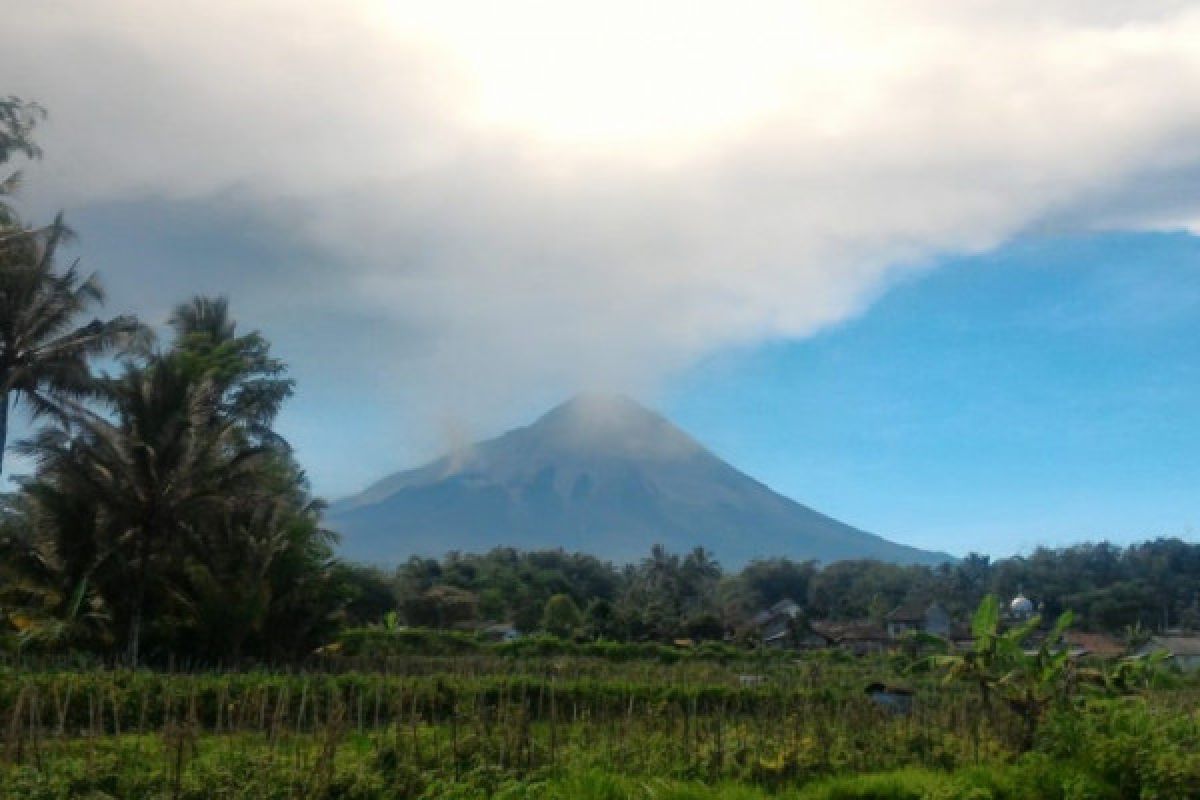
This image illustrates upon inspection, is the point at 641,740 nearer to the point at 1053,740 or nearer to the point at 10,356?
the point at 1053,740

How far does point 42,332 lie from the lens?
24.4m

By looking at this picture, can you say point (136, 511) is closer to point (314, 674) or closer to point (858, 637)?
point (314, 674)

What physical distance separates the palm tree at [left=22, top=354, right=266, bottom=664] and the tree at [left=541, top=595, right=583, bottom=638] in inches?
1035

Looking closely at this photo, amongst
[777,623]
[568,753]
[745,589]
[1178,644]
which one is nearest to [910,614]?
[777,623]

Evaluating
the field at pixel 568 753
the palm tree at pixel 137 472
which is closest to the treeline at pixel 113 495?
the palm tree at pixel 137 472

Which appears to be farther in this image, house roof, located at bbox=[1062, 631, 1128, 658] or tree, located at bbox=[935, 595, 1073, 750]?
house roof, located at bbox=[1062, 631, 1128, 658]

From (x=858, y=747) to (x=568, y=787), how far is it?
452 cm

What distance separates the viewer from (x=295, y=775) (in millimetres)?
9227

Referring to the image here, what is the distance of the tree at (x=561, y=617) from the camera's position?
49.8m

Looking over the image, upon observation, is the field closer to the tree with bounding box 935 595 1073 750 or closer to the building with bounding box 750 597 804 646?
the tree with bounding box 935 595 1073 750

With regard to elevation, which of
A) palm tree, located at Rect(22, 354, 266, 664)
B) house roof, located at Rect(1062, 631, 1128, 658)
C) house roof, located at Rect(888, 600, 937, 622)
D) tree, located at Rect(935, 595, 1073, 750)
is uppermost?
palm tree, located at Rect(22, 354, 266, 664)

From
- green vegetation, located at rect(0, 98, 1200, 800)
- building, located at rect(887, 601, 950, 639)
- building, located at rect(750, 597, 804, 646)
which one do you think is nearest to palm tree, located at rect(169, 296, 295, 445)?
green vegetation, located at rect(0, 98, 1200, 800)

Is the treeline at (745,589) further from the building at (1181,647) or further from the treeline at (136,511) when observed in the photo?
the treeline at (136,511)

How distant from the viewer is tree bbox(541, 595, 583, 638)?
49781 millimetres
